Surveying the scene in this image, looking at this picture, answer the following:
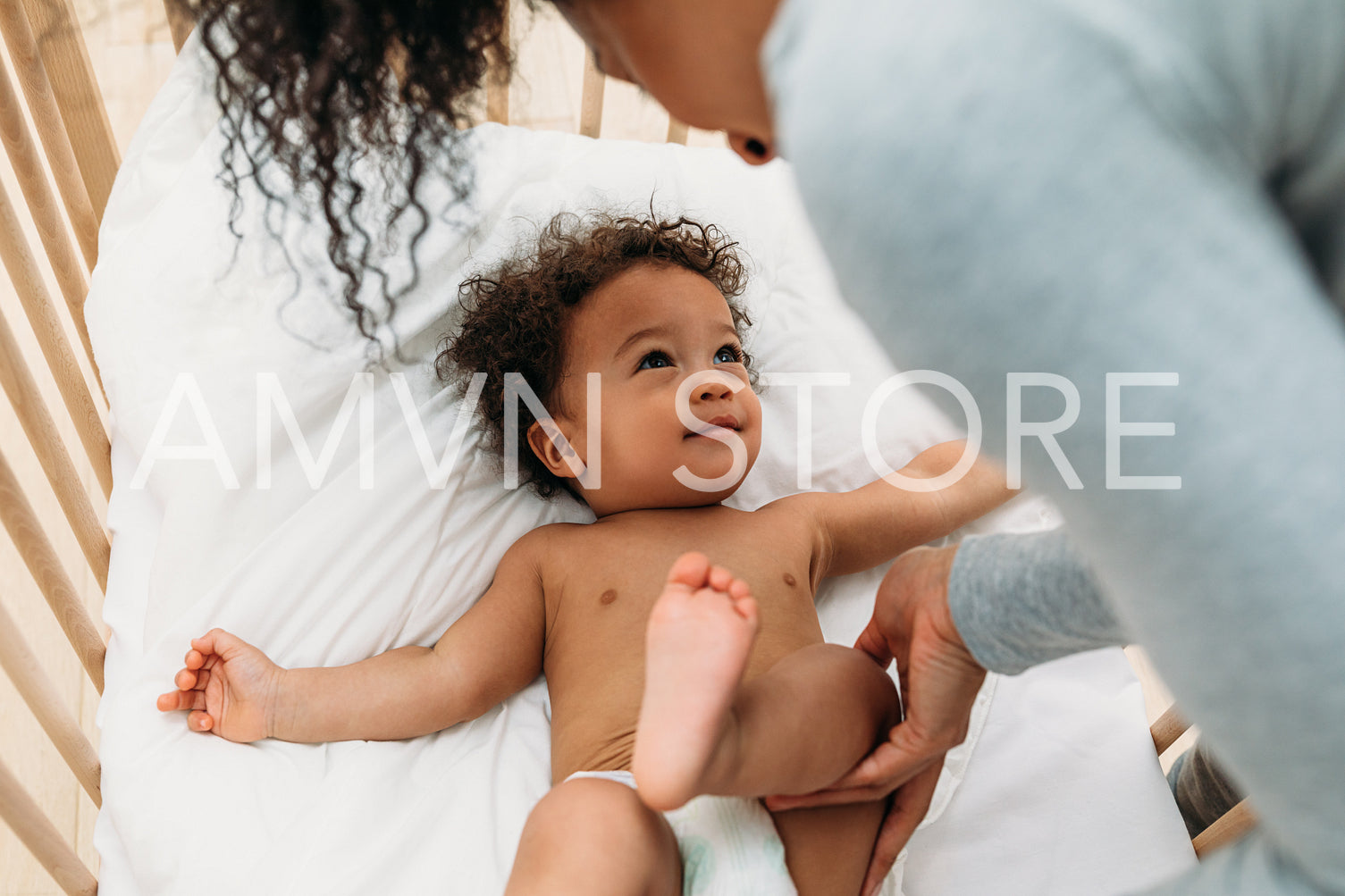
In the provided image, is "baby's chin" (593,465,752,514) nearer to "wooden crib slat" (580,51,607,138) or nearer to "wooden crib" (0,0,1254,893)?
"wooden crib" (0,0,1254,893)

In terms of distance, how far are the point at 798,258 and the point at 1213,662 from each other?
3.47 ft

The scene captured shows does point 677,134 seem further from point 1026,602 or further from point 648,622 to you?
point 1026,602

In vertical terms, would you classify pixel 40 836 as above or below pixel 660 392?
below

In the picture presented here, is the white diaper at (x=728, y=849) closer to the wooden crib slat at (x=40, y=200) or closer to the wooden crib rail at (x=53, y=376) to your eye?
the wooden crib rail at (x=53, y=376)

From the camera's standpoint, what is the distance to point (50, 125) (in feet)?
3.53

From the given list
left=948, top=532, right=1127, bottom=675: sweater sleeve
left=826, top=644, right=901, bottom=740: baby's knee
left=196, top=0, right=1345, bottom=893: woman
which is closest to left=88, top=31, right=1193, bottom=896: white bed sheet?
left=826, top=644, right=901, bottom=740: baby's knee

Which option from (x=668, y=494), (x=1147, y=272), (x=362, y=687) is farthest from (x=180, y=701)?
(x=1147, y=272)

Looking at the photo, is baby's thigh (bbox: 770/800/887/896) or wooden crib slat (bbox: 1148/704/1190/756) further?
wooden crib slat (bbox: 1148/704/1190/756)

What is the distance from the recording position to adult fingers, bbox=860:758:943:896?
78 centimetres

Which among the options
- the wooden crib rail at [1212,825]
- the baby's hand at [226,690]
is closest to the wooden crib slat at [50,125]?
the baby's hand at [226,690]

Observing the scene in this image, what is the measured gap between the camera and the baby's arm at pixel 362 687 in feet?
2.97

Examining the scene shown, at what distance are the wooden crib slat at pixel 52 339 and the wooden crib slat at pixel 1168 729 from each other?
1.17m

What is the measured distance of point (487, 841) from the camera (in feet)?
2.83

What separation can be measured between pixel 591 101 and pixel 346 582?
77cm
